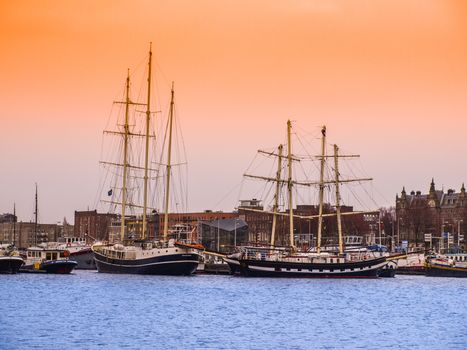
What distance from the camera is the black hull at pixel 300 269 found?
12419cm

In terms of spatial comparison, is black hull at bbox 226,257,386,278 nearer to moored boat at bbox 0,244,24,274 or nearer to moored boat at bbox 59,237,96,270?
moored boat at bbox 0,244,24,274

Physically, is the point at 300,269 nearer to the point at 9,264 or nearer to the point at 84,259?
the point at 9,264

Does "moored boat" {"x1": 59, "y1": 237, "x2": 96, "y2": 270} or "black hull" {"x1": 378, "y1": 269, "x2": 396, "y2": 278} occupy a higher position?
"moored boat" {"x1": 59, "y1": 237, "x2": 96, "y2": 270}

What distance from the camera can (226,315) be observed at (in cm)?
7306

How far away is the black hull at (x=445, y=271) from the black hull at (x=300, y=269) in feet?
71.2

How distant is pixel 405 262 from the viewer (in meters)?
165

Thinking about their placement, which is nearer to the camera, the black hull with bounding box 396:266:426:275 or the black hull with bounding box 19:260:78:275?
the black hull with bounding box 19:260:78:275

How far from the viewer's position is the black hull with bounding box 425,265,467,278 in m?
144

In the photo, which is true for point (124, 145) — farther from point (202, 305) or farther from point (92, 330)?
point (92, 330)

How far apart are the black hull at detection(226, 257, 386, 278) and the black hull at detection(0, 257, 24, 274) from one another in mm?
25429

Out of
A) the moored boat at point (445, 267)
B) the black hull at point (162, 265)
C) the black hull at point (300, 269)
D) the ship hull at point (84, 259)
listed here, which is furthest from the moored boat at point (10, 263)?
the moored boat at point (445, 267)

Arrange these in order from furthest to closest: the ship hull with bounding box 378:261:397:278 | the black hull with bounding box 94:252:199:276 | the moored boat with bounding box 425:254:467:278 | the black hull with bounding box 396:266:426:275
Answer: the black hull with bounding box 396:266:426:275 < the moored boat with bounding box 425:254:467:278 < the ship hull with bounding box 378:261:397:278 < the black hull with bounding box 94:252:199:276

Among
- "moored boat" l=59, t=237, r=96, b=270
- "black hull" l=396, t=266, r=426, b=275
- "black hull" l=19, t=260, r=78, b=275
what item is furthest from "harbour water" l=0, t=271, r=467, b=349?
"moored boat" l=59, t=237, r=96, b=270

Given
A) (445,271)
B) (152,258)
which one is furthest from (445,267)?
(152,258)
